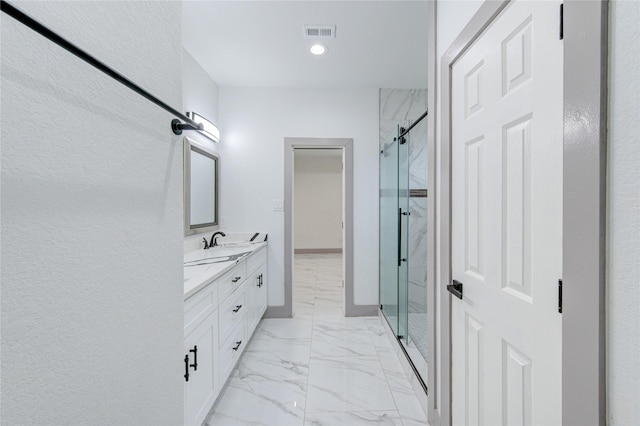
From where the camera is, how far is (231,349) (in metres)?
1.92

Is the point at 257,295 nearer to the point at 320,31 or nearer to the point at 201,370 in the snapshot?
the point at 201,370

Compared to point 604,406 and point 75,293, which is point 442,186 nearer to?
point 604,406

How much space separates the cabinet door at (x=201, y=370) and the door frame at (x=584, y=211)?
1.34 metres

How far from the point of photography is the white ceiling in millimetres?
1978

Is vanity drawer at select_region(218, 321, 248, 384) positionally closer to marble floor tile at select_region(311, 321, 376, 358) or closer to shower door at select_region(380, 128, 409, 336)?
marble floor tile at select_region(311, 321, 376, 358)

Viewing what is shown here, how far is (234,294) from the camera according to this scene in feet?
6.60

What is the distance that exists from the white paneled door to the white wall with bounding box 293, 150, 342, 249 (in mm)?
6043

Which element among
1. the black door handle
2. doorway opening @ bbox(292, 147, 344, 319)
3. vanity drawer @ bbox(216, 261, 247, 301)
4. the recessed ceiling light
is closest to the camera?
the black door handle

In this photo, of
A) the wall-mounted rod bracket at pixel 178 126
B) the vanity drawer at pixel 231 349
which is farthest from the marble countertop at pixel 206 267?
the wall-mounted rod bracket at pixel 178 126

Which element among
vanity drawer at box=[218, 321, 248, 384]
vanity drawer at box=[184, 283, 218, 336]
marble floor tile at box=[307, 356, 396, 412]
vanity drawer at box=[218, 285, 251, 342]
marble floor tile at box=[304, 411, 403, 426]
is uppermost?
vanity drawer at box=[184, 283, 218, 336]

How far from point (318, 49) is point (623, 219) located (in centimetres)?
243

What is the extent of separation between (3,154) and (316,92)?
10.2 feet

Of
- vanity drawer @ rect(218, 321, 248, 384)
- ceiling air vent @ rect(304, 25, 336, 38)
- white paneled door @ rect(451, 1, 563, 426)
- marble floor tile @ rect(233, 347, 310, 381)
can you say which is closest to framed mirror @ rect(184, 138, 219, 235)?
vanity drawer @ rect(218, 321, 248, 384)

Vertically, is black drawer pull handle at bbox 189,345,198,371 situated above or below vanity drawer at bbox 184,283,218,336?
below
